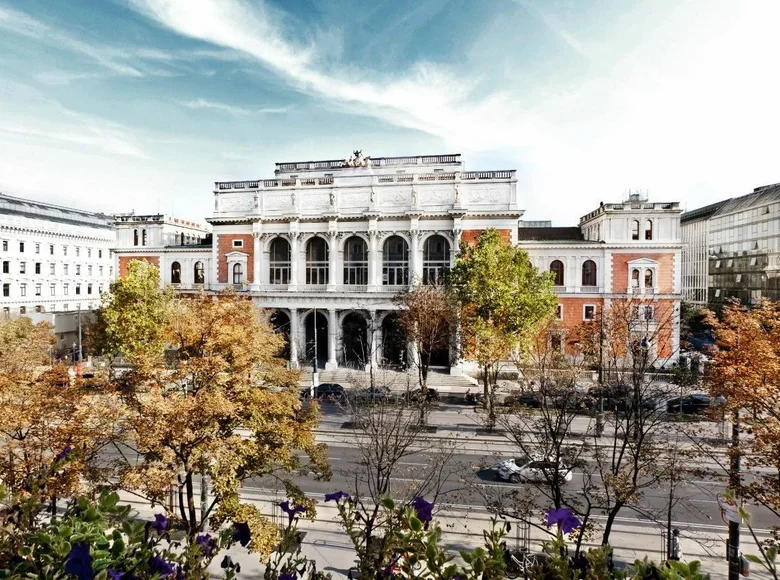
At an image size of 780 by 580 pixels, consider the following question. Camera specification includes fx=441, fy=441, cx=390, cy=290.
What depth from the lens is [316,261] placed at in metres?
44.7

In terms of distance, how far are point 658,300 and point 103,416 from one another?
42265mm

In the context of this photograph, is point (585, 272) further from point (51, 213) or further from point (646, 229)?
point (51, 213)

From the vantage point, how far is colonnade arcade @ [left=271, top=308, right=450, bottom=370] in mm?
40750

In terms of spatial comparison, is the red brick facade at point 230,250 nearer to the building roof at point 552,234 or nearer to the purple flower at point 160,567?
the building roof at point 552,234

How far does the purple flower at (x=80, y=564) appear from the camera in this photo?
11.5ft

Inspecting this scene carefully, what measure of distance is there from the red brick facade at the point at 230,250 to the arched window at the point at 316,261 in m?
5.55

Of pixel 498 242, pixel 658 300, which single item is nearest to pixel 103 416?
pixel 498 242

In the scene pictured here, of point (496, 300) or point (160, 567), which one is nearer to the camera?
point (160, 567)

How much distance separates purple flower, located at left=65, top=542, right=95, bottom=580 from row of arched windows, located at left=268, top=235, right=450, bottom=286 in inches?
1488

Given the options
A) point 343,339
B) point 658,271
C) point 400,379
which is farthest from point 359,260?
point 658,271

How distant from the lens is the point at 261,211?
144ft

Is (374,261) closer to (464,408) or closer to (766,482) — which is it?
(464,408)

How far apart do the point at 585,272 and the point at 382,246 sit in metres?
19.5

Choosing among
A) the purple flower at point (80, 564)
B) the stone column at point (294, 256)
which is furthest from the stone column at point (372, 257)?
the purple flower at point (80, 564)
